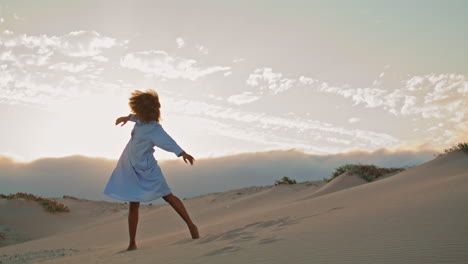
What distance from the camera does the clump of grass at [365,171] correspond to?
15.0 m

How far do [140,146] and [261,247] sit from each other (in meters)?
2.66

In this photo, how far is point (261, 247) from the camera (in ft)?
13.8

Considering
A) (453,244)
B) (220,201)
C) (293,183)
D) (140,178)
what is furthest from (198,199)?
(453,244)

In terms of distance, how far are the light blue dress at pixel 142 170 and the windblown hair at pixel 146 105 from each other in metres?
0.10

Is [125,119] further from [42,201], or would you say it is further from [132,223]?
[42,201]

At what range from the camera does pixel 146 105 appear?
20.1 feet

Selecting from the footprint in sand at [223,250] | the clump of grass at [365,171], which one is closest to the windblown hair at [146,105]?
the footprint in sand at [223,250]

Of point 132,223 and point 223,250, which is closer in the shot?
point 223,250

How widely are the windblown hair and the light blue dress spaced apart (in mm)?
101

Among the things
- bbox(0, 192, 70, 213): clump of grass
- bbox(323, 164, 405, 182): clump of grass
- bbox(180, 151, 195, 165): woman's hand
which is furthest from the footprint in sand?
bbox(0, 192, 70, 213): clump of grass

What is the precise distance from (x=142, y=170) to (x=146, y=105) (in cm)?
96

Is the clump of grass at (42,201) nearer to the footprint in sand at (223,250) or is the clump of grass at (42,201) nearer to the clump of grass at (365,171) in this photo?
the clump of grass at (365,171)

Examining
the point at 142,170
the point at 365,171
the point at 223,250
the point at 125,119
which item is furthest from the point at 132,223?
the point at 365,171

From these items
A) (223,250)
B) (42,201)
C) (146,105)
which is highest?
(146,105)
